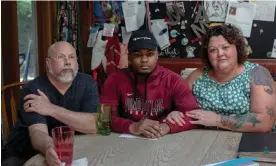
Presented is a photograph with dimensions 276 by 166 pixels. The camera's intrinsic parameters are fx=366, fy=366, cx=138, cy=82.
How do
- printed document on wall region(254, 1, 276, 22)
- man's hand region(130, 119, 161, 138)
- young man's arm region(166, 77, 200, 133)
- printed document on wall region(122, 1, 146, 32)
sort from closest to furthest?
man's hand region(130, 119, 161, 138) < young man's arm region(166, 77, 200, 133) < printed document on wall region(254, 1, 276, 22) < printed document on wall region(122, 1, 146, 32)

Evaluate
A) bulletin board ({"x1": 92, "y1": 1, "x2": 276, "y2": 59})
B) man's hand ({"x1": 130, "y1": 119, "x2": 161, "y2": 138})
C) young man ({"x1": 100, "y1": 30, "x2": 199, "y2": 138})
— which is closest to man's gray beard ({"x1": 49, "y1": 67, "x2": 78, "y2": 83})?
young man ({"x1": 100, "y1": 30, "x2": 199, "y2": 138})

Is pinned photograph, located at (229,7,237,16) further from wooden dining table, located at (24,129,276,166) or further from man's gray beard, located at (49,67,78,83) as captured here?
man's gray beard, located at (49,67,78,83)

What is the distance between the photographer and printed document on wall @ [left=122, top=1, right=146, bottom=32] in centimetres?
338

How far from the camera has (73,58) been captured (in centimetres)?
193

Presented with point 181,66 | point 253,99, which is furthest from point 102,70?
point 253,99

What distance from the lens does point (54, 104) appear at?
1.87 meters

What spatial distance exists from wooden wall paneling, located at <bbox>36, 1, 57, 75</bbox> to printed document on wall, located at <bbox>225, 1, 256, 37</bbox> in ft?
5.35

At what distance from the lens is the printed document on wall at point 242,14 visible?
308 centimetres

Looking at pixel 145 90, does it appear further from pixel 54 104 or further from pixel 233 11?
pixel 233 11

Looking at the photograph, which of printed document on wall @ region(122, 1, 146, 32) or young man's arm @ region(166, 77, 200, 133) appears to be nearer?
young man's arm @ region(166, 77, 200, 133)

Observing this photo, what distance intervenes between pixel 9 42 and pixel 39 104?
1634 millimetres

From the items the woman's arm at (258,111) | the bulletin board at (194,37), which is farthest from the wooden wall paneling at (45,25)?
the woman's arm at (258,111)

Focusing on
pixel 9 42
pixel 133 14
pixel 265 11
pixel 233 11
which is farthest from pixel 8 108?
pixel 265 11

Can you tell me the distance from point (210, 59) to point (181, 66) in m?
1.21
